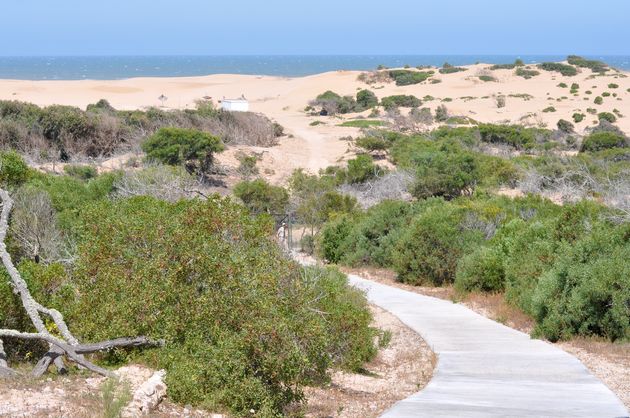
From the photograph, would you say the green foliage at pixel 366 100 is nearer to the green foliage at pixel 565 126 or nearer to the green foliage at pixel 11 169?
the green foliage at pixel 565 126

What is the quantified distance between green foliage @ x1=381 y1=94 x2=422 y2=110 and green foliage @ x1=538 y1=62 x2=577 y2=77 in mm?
17957

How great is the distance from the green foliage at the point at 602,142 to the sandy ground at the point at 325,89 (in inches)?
358

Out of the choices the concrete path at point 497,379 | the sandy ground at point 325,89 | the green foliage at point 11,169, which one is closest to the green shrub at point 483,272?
the concrete path at point 497,379

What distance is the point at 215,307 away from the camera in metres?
9.64

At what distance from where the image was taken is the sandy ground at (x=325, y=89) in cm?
4621

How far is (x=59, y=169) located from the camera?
1323 inches

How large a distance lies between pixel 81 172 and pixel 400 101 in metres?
36.7

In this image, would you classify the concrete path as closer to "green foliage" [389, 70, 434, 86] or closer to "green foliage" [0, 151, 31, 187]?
"green foliage" [0, 151, 31, 187]

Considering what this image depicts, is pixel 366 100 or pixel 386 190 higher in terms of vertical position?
pixel 366 100

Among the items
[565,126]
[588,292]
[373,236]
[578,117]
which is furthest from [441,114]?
[588,292]

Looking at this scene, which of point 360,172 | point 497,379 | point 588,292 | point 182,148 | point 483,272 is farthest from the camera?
point 182,148

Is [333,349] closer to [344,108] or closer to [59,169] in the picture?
[59,169]

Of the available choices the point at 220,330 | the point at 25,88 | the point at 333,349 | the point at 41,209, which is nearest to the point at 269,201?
the point at 41,209

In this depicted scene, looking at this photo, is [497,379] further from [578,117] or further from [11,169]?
[578,117]
